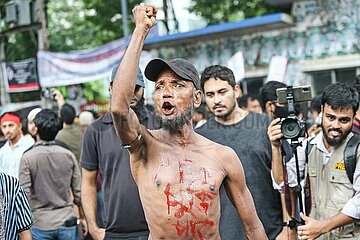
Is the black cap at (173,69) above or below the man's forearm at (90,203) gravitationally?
above

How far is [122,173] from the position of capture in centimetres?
408

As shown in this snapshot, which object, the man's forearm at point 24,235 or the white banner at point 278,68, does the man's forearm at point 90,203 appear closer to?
the man's forearm at point 24,235

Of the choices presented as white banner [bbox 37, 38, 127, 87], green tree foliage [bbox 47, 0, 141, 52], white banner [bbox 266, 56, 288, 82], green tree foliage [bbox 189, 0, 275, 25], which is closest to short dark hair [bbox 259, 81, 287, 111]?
white banner [bbox 266, 56, 288, 82]

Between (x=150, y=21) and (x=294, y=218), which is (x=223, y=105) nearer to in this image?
(x=294, y=218)

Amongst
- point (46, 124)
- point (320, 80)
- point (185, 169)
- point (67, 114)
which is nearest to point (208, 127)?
point (185, 169)

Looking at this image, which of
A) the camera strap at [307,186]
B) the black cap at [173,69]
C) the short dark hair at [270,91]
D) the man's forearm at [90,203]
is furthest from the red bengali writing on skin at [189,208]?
the short dark hair at [270,91]

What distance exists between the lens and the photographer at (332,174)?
3.55 meters

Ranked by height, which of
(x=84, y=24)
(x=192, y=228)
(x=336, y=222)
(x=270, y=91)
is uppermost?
(x=84, y=24)

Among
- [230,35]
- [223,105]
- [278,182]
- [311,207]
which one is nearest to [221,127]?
[223,105]

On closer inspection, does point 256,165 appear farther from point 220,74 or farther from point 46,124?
point 46,124

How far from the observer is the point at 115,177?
13.5ft

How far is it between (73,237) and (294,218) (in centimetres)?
255

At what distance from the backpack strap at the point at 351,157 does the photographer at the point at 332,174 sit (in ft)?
0.09

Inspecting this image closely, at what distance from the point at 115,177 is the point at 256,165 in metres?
1.03
